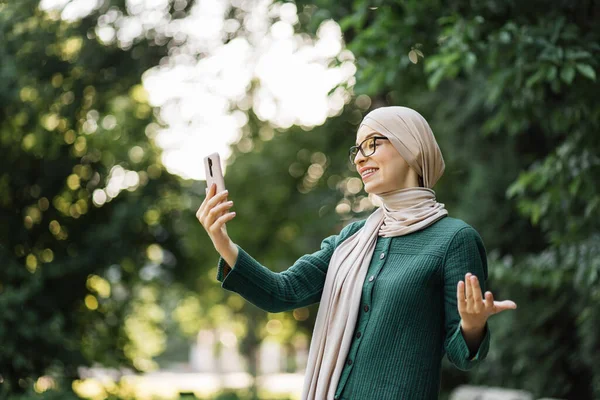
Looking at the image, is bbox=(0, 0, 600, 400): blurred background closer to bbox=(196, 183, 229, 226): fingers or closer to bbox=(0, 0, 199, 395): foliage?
bbox=(0, 0, 199, 395): foliage

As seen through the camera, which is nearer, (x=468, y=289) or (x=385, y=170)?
(x=468, y=289)

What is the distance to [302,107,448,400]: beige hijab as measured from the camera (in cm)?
289

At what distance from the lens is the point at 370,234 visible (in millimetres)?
3041

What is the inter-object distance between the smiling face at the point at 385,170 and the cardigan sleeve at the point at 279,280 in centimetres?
28

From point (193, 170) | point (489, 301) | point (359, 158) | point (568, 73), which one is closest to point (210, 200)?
point (359, 158)

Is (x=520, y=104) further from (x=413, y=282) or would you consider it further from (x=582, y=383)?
(x=582, y=383)

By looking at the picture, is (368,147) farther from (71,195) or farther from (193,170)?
(193,170)

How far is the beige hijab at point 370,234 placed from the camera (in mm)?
2889

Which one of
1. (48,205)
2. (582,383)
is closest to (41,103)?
(48,205)

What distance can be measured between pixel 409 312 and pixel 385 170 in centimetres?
50

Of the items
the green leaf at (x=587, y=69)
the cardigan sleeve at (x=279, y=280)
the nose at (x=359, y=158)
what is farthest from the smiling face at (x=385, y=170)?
the green leaf at (x=587, y=69)

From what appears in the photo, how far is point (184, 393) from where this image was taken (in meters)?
9.48

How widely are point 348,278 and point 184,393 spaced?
6915 mm

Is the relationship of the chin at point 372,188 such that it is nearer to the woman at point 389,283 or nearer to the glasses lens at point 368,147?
the woman at point 389,283
